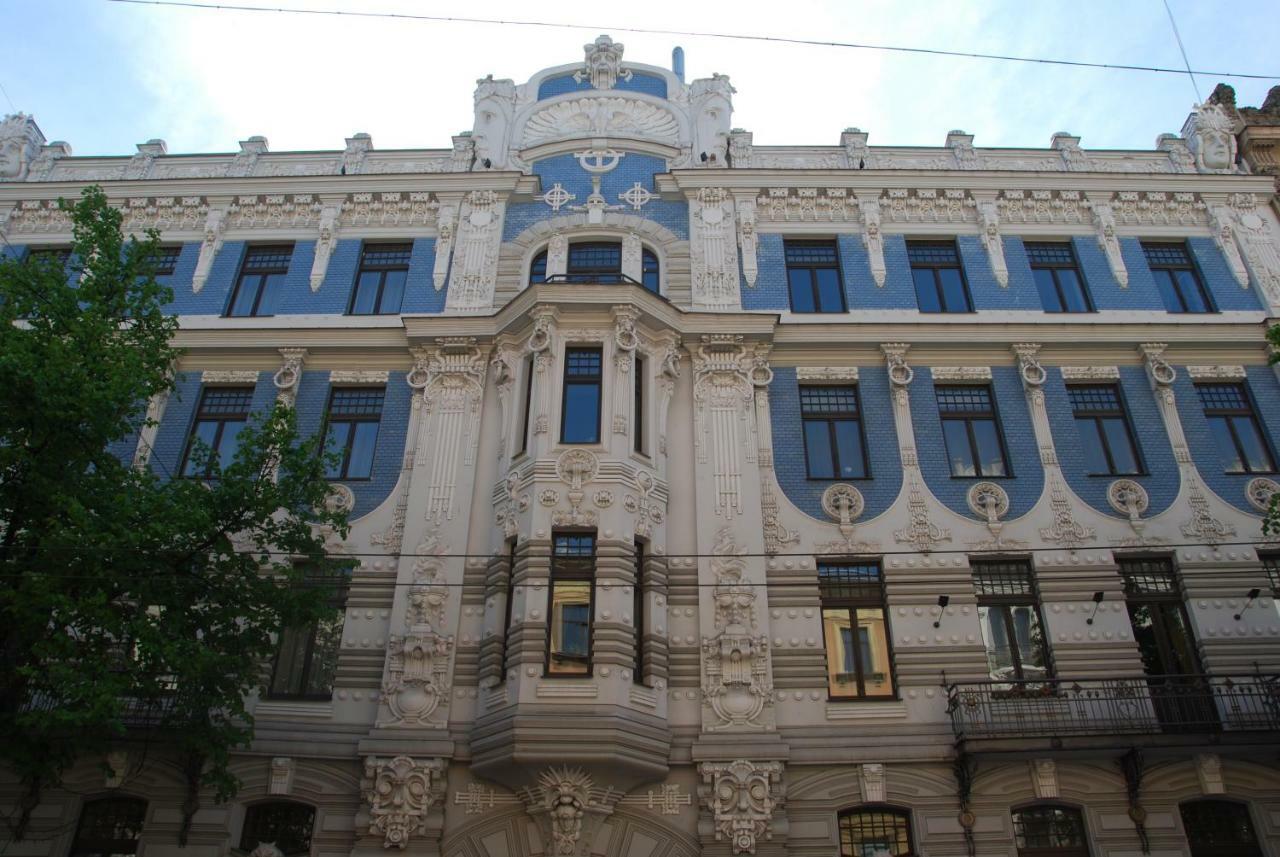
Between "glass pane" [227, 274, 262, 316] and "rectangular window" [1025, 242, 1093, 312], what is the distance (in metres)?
19.4

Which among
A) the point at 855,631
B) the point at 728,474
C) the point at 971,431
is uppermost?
the point at 971,431

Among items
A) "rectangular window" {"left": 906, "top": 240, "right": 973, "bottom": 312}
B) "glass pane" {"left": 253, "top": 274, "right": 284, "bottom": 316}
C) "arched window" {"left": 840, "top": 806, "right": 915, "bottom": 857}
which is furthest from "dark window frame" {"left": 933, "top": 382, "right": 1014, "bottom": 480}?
"glass pane" {"left": 253, "top": 274, "right": 284, "bottom": 316}

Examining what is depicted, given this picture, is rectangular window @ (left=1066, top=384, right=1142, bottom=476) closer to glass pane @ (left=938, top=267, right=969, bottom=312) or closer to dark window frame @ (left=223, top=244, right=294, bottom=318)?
glass pane @ (left=938, top=267, right=969, bottom=312)

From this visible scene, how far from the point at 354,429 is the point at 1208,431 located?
18997mm

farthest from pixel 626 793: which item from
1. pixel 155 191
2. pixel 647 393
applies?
pixel 155 191

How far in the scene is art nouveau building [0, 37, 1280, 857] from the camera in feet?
→ 51.9

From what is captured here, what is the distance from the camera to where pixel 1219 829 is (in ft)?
52.0

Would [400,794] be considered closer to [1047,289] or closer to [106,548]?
[106,548]

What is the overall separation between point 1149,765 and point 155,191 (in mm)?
26020

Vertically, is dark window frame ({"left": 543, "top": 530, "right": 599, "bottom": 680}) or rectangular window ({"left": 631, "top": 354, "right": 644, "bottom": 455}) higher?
rectangular window ({"left": 631, "top": 354, "right": 644, "bottom": 455})

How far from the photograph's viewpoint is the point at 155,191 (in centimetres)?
2348

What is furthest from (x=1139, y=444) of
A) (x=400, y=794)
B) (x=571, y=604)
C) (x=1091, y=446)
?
(x=400, y=794)

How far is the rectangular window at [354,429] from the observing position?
19.8m

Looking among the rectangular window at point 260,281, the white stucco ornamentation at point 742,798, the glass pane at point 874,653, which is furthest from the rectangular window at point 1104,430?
the rectangular window at point 260,281
